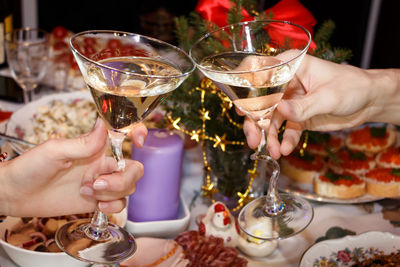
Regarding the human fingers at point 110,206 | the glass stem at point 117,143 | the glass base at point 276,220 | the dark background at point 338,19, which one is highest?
the glass stem at point 117,143

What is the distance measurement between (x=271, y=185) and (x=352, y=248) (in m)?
0.25

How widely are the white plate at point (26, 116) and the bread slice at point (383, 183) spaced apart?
1.03m

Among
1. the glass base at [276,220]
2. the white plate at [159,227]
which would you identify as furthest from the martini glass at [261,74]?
the white plate at [159,227]

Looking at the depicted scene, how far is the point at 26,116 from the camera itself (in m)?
1.67

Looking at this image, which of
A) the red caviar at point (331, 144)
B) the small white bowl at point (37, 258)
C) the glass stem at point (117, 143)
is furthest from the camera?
the red caviar at point (331, 144)

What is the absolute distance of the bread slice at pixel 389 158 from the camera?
162 cm

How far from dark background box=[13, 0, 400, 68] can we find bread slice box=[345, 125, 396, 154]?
167 centimetres

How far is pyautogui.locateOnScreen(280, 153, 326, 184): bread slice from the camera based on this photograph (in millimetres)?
1546

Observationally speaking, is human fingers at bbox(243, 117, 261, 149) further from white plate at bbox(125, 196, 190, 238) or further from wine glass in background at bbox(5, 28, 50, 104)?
wine glass in background at bbox(5, 28, 50, 104)

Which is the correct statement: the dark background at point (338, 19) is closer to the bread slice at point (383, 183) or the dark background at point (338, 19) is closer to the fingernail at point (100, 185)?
the bread slice at point (383, 183)

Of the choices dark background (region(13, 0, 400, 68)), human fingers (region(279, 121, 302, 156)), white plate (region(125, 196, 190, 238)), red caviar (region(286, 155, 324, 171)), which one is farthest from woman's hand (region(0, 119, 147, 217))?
dark background (region(13, 0, 400, 68))

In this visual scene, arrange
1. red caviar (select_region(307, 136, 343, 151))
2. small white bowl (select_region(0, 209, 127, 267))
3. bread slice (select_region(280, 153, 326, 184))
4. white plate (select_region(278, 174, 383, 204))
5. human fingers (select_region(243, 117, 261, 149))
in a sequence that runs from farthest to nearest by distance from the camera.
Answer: red caviar (select_region(307, 136, 343, 151)), bread slice (select_region(280, 153, 326, 184)), white plate (select_region(278, 174, 383, 204)), human fingers (select_region(243, 117, 261, 149)), small white bowl (select_region(0, 209, 127, 267))

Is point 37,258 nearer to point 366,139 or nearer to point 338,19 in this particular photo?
point 366,139

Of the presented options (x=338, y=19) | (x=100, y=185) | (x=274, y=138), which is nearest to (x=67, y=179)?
(x=100, y=185)
